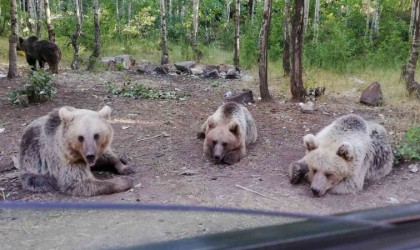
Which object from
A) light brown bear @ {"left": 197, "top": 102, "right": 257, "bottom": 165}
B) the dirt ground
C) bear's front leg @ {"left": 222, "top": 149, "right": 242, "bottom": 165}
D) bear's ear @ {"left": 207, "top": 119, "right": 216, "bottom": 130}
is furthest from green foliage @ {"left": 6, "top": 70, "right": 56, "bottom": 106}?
bear's front leg @ {"left": 222, "top": 149, "right": 242, "bottom": 165}

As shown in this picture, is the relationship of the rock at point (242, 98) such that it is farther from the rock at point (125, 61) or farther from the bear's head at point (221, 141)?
the rock at point (125, 61)

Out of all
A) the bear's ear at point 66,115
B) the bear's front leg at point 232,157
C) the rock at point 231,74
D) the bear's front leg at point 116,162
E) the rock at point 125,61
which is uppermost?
the bear's ear at point 66,115

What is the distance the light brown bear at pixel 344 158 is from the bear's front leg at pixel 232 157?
3.07 feet

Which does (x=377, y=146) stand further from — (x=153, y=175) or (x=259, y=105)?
(x=259, y=105)

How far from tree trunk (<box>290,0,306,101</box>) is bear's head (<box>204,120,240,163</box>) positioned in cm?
348

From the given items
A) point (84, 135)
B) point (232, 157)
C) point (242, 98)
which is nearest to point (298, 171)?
point (232, 157)

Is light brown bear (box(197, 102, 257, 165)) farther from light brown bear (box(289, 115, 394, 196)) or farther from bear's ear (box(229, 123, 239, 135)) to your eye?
light brown bear (box(289, 115, 394, 196))

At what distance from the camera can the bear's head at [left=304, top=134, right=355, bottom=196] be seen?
5123 millimetres

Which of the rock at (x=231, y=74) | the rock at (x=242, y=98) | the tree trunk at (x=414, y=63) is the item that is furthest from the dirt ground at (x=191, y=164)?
the rock at (x=231, y=74)

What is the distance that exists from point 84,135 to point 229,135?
2207 millimetres

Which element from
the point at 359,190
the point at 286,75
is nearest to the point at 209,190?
the point at 359,190

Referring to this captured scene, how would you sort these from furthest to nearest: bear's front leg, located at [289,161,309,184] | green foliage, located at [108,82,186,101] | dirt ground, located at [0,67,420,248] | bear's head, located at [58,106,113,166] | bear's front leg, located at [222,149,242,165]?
green foliage, located at [108,82,186,101], bear's front leg, located at [222,149,242,165], bear's front leg, located at [289,161,309,184], bear's head, located at [58,106,113,166], dirt ground, located at [0,67,420,248]

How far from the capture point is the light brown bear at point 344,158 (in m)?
5.17

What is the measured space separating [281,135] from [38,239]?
4799 mm
